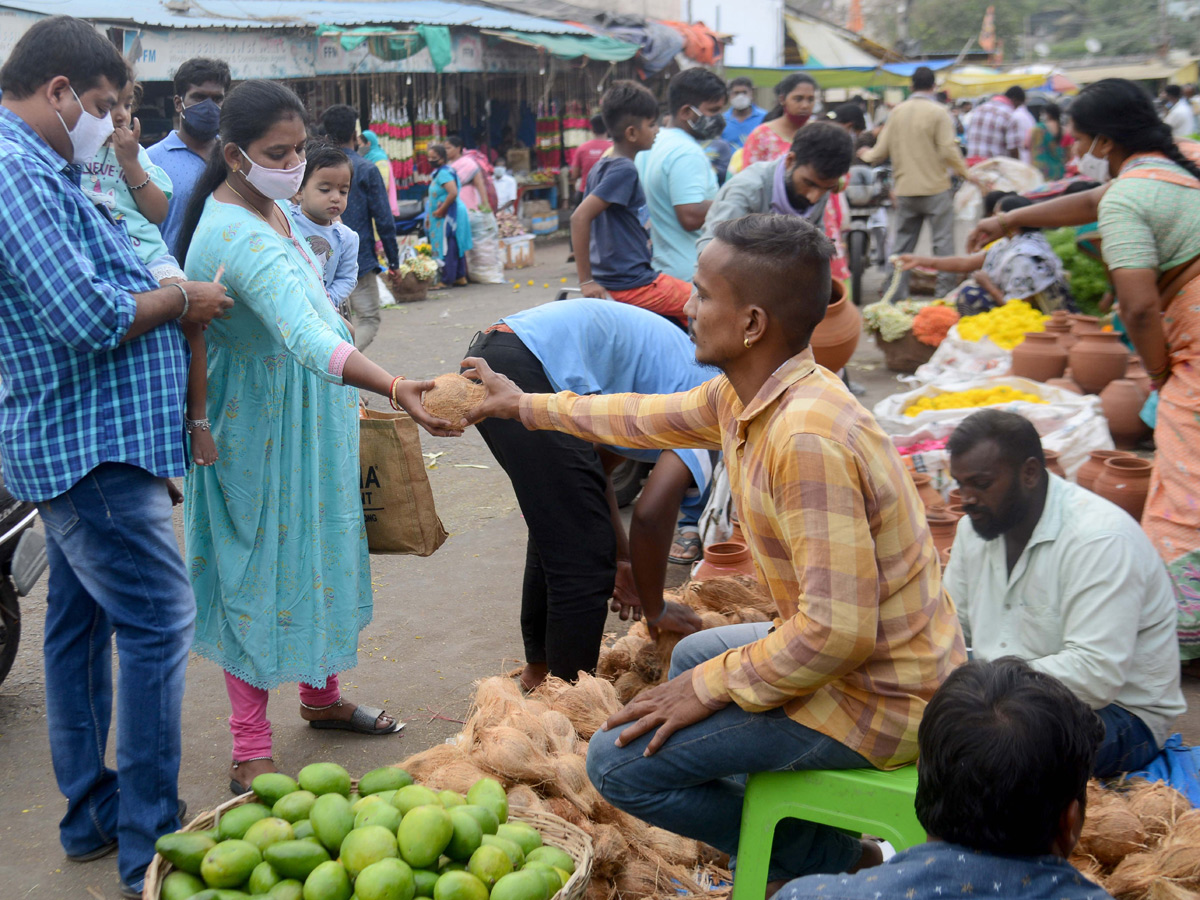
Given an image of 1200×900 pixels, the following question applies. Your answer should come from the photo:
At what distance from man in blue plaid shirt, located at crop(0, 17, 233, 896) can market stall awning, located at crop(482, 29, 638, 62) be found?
13093mm

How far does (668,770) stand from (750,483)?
2.14ft

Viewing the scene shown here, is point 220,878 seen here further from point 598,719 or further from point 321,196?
point 321,196

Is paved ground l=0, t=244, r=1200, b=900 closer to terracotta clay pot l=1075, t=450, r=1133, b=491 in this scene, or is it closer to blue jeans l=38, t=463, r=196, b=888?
blue jeans l=38, t=463, r=196, b=888

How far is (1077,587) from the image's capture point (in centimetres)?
285

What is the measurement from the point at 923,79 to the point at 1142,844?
394 inches

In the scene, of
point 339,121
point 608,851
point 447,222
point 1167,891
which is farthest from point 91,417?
point 447,222

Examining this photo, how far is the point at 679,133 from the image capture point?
6.11m

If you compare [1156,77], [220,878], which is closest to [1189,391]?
[220,878]

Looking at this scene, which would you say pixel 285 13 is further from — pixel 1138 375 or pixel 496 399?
pixel 496 399

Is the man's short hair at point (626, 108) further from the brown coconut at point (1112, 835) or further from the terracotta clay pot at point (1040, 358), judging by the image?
the brown coconut at point (1112, 835)

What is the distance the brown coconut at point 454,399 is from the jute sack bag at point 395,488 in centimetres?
43

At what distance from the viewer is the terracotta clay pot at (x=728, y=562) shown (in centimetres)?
404

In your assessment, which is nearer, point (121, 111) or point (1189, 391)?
point (121, 111)

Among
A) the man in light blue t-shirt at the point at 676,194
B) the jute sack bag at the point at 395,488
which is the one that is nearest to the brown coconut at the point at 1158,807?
the jute sack bag at the point at 395,488
